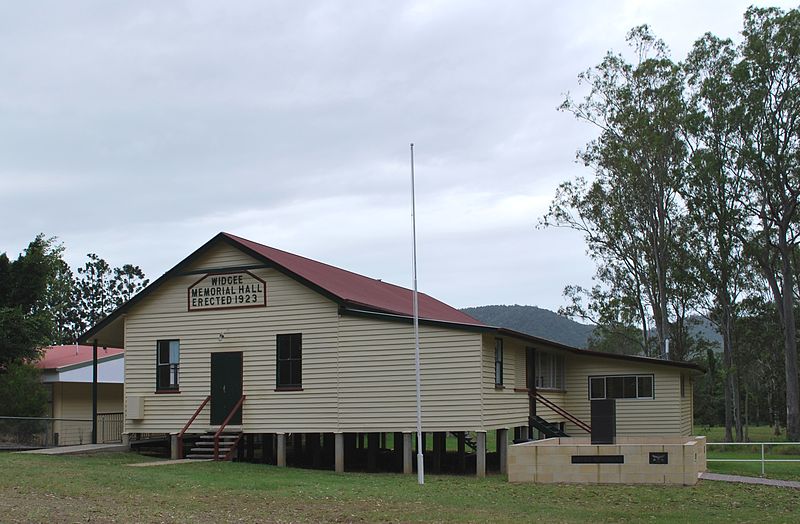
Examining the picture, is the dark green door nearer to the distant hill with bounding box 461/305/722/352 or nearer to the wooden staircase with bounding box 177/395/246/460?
the wooden staircase with bounding box 177/395/246/460

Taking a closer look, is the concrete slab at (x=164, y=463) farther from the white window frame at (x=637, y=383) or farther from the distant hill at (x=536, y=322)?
the distant hill at (x=536, y=322)

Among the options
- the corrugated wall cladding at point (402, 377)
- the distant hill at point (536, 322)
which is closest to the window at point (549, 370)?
the corrugated wall cladding at point (402, 377)

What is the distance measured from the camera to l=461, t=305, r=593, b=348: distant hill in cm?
14150

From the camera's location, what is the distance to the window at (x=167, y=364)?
2852 centimetres

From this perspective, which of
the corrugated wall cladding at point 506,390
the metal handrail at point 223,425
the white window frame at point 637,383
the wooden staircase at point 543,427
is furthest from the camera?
the white window frame at point 637,383

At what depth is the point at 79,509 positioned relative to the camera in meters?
14.7

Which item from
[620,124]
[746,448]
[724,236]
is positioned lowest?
[746,448]

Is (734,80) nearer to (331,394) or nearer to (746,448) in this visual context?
(746,448)

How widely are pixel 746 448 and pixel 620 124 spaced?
1651cm

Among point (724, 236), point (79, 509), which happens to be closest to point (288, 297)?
point (79, 509)

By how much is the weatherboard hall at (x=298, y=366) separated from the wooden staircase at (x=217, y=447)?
5cm

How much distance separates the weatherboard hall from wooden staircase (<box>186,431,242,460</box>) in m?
0.05

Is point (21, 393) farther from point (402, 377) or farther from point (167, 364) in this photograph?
point (402, 377)

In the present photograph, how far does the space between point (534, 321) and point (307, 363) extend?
12514cm
